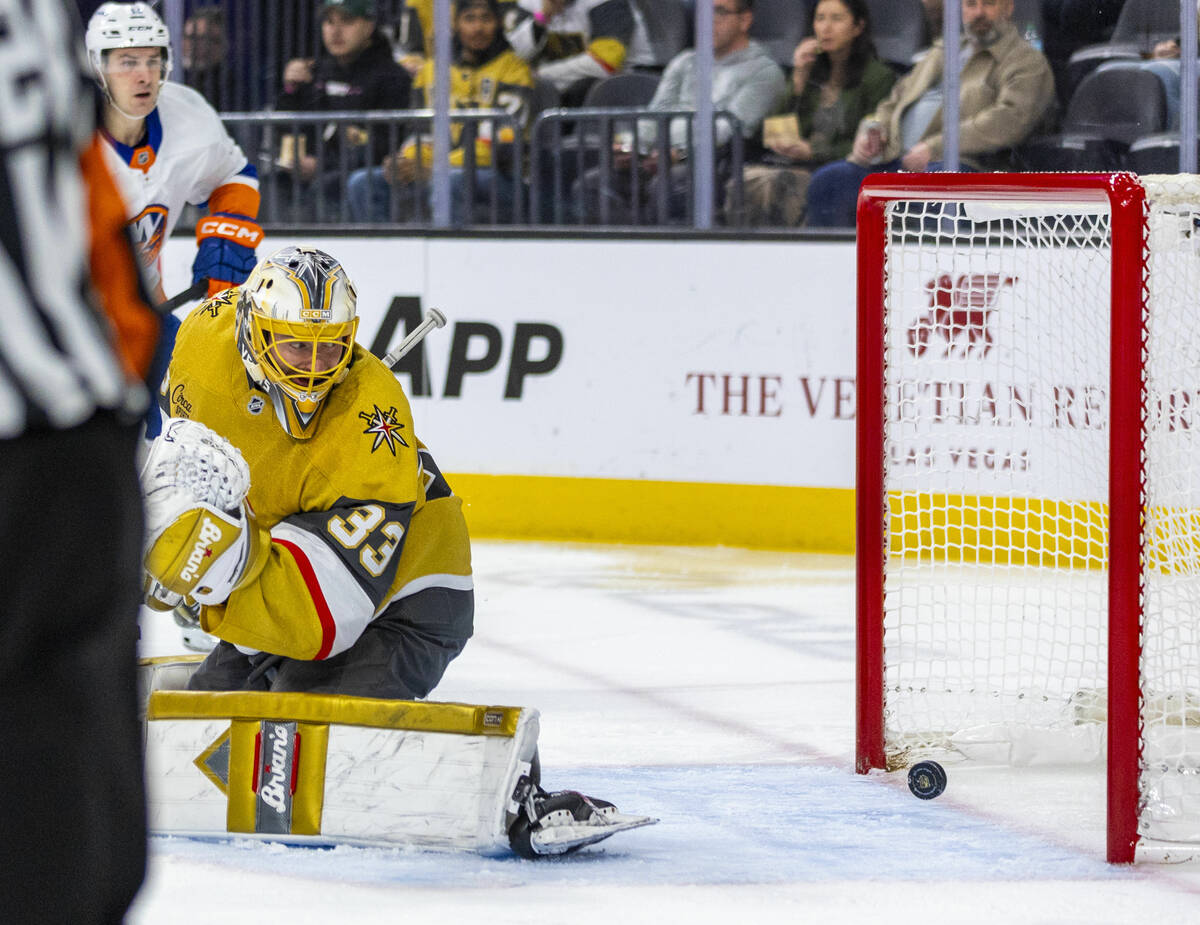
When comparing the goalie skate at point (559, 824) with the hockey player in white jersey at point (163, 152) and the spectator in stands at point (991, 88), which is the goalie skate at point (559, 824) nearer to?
the hockey player in white jersey at point (163, 152)

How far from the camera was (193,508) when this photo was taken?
2.17 metres

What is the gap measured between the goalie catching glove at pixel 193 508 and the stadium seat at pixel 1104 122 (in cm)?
330

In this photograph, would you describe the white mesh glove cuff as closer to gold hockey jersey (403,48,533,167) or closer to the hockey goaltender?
the hockey goaltender

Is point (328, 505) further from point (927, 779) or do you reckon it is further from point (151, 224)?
point (151, 224)

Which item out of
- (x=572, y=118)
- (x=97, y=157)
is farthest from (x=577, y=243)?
(x=97, y=157)

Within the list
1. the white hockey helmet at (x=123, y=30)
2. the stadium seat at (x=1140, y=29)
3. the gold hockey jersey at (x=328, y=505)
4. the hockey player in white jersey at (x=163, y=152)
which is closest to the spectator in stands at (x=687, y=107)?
the stadium seat at (x=1140, y=29)

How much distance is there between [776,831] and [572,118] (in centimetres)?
346

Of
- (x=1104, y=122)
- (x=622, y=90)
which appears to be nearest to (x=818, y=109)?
(x=622, y=90)

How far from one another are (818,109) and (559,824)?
3.41m

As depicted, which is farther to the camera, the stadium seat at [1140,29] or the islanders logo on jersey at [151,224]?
the stadium seat at [1140,29]

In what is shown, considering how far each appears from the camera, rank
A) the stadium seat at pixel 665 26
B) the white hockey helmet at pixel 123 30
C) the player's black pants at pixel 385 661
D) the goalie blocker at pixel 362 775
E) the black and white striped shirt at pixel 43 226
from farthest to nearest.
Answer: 1. the stadium seat at pixel 665 26
2. the white hockey helmet at pixel 123 30
3. the player's black pants at pixel 385 661
4. the goalie blocker at pixel 362 775
5. the black and white striped shirt at pixel 43 226

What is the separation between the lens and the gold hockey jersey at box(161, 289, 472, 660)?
238 cm

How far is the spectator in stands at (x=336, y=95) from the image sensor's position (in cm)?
581

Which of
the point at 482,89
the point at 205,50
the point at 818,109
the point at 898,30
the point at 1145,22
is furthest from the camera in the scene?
the point at 205,50
